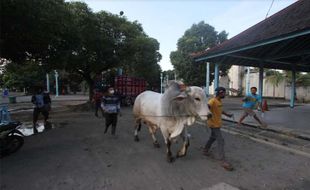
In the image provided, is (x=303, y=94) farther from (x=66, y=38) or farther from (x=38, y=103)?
(x=38, y=103)

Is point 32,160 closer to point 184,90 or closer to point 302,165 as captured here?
point 184,90

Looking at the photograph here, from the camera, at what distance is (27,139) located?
588 centimetres

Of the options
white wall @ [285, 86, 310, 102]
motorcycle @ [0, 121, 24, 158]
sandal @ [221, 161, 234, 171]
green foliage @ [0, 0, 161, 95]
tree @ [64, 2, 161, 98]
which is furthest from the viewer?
white wall @ [285, 86, 310, 102]

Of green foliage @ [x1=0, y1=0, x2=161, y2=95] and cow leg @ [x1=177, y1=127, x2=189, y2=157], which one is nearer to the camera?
cow leg @ [x1=177, y1=127, x2=189, y2=157]

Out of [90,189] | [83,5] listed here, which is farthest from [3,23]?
[83,5]

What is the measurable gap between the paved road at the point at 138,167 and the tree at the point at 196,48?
20.1 meters

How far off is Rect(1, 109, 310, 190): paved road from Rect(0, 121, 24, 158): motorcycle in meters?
0.18

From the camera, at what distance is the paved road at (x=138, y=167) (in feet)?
10.6

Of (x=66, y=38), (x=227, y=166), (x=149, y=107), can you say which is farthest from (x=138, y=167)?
(x=66, y=38)

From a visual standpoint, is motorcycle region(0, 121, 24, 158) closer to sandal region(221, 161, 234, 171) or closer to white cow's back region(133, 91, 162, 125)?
white cow's back region(133, 91, 162, 125)

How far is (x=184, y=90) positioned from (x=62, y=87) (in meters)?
43.2

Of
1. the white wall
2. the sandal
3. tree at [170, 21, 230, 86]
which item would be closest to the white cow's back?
the sandal

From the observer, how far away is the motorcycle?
14.8 feet

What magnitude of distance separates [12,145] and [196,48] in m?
23.0
